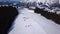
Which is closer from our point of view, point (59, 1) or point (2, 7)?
point (59, 1)

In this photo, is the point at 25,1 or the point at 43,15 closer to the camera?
the point at 25,1

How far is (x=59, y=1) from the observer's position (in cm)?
331

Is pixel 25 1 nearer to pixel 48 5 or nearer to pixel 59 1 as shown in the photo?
pixel 48 5

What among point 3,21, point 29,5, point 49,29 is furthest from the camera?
Answer: point 29,5

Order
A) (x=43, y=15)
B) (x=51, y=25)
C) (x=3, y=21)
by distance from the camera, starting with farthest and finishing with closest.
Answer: (x=43, y=15) < (x=51, y=25) < (x=3, y=21)

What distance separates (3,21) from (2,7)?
825 mm

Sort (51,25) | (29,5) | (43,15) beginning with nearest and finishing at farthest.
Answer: (51,25) → (29,5) → (43,15)

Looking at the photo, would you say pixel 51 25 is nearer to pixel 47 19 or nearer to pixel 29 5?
pixel 47 19

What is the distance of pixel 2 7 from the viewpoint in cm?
365

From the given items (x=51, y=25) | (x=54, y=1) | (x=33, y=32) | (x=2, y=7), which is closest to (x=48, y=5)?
(x=54, y=1)

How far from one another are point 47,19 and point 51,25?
1.74ft

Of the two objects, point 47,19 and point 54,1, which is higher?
point 54,1

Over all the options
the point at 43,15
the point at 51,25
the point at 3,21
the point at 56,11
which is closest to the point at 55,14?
the point at 56,11

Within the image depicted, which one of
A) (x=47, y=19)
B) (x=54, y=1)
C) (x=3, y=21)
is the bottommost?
(x=47, y=19)
